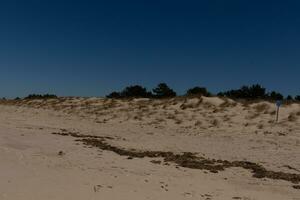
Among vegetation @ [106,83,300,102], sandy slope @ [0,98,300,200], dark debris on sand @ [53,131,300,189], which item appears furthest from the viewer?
vegetation @ [106,83,300,102]

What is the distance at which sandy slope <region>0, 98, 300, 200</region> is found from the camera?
29.0ft

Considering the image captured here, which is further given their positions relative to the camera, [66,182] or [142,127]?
[142,127]

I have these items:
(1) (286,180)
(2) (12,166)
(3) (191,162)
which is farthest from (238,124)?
(2) (12,166)

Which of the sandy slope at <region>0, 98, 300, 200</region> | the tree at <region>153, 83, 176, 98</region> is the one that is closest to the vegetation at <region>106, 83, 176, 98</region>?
the tree at <region>153, 83, 176, 98</region>

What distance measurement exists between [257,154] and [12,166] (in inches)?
339

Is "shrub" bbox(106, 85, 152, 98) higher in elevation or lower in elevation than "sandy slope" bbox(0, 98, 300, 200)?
higher

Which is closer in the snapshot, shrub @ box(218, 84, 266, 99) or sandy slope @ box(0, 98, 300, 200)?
Answer: sandy slope @ box(0, 98, 300, 200)

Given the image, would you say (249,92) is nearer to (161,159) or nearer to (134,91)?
(134,91)

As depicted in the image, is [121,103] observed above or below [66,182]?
above

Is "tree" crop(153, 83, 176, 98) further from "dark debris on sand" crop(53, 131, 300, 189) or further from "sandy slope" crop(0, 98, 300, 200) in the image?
"dark debris on sand" crop(53, 131, 300, 189)

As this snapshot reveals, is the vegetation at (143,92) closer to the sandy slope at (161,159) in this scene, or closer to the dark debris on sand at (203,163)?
the sandy slope at (161,159)

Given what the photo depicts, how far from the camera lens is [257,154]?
1548 cm

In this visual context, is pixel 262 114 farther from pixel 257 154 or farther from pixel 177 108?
pixel 257 154

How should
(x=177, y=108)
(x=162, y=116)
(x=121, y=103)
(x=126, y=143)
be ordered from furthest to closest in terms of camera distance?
1. (x=121, y=103)
2. (x=177, y=108)
3. (x=162, y=116)
4. (x=126, y=143)
